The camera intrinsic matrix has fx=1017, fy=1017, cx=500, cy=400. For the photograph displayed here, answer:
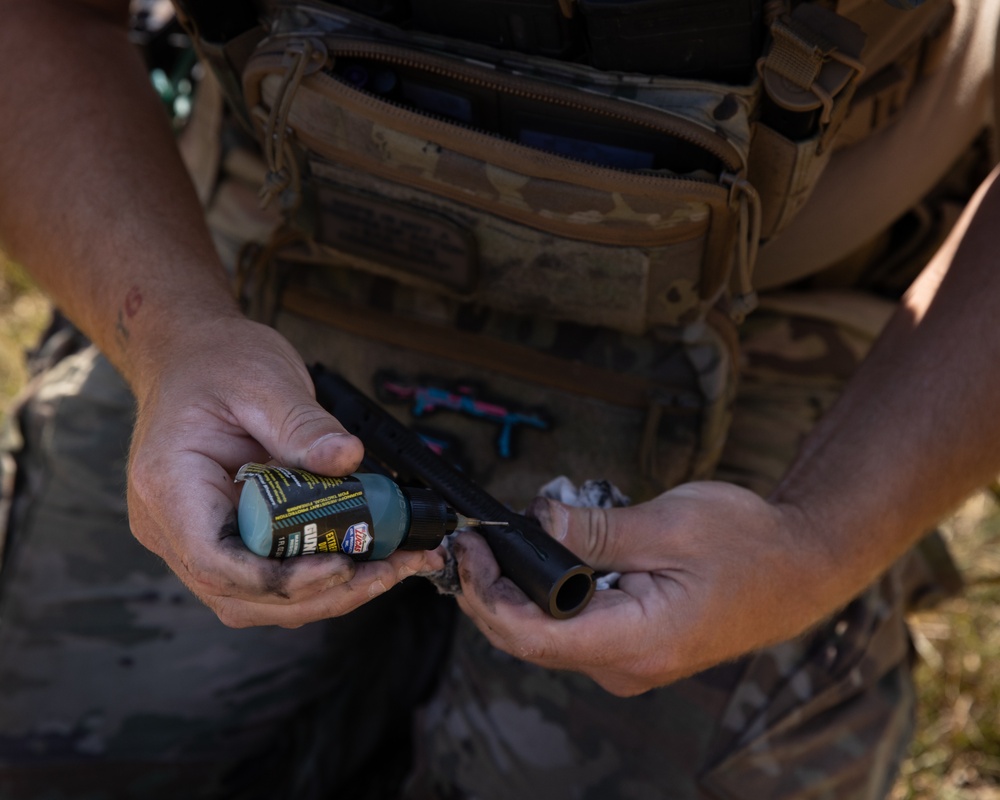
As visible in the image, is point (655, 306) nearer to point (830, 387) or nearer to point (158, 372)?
point (830, 387)

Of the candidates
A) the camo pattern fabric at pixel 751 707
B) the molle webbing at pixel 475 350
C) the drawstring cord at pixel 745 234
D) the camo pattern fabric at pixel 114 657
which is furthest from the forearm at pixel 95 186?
the camo pattern fabric at pixel 751 707

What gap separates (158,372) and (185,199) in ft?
1.56

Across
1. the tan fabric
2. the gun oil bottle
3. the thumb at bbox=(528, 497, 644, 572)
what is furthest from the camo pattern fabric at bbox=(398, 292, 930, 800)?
the gun oil bottle

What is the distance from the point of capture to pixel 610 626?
1357 mm

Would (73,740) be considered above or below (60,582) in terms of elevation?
below

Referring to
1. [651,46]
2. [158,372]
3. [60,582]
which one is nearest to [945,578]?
[651,46]

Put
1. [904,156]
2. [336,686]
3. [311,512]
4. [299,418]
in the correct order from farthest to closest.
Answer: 1. [336,686]
2. [904,156]
3. [299,418]
4. [311,512]

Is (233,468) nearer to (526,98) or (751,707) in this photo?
(526,98)

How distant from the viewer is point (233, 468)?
130 centimetres

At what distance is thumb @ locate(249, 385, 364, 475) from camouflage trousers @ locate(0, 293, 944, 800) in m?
0.92

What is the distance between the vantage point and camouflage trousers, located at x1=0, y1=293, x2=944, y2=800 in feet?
6.13

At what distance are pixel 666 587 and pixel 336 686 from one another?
3.97 feet

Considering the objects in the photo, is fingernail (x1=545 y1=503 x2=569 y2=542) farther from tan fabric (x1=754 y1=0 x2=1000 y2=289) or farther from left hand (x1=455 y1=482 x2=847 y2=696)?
tan fabric (x1=754 y1=0 x2=1000 y2=289)

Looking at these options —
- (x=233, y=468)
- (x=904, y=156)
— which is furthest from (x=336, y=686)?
(x=904, y=156)
